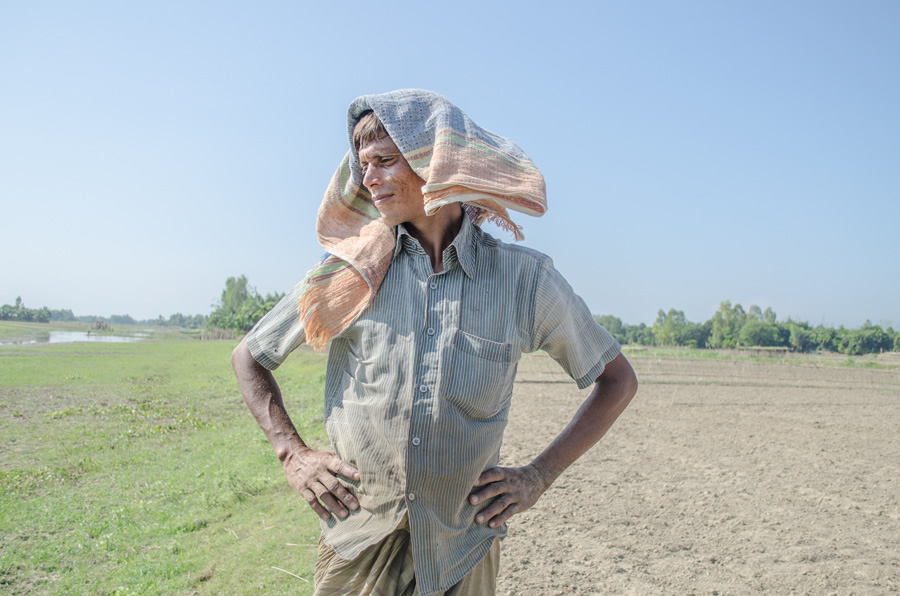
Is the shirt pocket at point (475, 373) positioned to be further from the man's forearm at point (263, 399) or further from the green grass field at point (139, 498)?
the green grass field at point (139, 498)

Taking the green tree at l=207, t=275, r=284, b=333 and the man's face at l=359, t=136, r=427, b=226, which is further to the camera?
the green tree at l=207, t=275, r=284, b=333

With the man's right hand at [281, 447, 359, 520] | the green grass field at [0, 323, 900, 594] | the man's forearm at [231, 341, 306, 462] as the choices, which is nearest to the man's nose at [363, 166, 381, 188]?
the man's forearm at [231, 341, 306, 462]

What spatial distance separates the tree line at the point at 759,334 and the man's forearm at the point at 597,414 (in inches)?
2372

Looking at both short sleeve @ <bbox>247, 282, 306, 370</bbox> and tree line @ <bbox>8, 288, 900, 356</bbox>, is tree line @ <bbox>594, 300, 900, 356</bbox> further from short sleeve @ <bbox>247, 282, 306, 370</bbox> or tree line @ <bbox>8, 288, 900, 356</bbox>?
short sleeve @ <bbox>247, 282, 306, 370</bbox>

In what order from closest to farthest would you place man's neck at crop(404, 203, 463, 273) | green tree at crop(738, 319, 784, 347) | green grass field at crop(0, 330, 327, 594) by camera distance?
man's neck at crop(404, 203, 463, 273) < green grass field at crop(0, 330, 327, 594) < green tree at crop(738, 319, 784, 347)

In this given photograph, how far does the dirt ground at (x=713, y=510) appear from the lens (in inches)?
187

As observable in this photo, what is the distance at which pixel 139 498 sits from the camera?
8.06m

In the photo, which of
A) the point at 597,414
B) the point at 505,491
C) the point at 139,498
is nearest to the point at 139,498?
the point at 139,498

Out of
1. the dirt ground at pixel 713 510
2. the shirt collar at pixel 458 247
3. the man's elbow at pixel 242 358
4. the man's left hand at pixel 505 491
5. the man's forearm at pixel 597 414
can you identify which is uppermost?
the shirt collar at pixel 458 247

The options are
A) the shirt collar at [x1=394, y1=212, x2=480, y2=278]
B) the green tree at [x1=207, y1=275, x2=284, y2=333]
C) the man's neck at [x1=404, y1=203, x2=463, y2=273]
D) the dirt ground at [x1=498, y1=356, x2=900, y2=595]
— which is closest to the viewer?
the shirt collar at [x1=394, y1=212, x2=480, y2=278]

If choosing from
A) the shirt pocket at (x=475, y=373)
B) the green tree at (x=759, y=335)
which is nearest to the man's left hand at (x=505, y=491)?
the shirt pocket at (x=475, y=373)

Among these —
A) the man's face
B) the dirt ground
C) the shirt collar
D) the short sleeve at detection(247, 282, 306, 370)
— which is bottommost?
the dirt ground

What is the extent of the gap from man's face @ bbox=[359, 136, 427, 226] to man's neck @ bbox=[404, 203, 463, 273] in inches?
1.9

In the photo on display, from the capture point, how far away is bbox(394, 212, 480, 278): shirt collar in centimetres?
172
